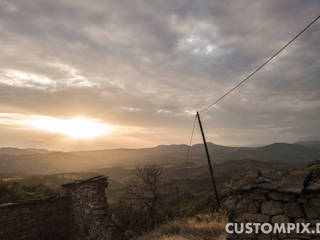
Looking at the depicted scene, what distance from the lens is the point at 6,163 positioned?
94.7 metres

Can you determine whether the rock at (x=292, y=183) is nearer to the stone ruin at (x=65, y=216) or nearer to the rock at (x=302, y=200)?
the rock at (x=302, y=200)

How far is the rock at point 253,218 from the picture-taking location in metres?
5.11

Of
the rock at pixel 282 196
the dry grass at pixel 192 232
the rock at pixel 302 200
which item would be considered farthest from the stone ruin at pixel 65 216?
the rock at pixel 302 200

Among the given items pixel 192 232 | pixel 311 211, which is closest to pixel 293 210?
pixel 311 211

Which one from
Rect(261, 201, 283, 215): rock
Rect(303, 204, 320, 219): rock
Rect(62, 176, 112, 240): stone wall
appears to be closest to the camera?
Rect(303, 204, 320, 219): rock

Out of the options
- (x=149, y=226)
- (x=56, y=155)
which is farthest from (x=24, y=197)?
(x=56, y=155)

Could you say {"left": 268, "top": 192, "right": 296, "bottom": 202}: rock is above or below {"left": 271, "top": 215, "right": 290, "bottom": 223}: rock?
above

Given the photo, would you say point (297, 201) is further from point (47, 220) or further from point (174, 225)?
point (47, 220)

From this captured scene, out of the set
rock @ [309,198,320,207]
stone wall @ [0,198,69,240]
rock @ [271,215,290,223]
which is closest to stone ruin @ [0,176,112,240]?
stone wall @ [0,198,69,240]

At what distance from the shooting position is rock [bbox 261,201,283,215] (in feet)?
16.3

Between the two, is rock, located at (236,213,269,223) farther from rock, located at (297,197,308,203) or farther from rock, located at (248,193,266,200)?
rock, located at (297,197,308,203)

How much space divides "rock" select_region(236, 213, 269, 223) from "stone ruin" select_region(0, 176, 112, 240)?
5.63 metres

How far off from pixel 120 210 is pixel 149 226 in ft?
12.9

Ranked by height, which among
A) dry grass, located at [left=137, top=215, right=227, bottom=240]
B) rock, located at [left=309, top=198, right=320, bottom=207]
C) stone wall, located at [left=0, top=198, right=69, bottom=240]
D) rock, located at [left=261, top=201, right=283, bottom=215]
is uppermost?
rock, located at [left=309, top=198, right=320, bottom=207]
